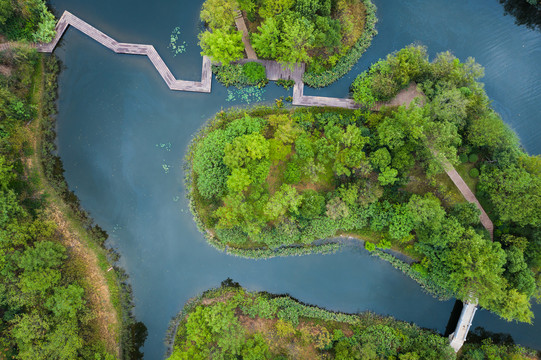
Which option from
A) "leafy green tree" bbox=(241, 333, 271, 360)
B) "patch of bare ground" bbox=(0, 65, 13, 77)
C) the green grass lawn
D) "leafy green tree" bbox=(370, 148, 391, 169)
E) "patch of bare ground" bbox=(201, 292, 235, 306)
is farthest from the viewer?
"patch of bare ground" bbox=(201, 292, 235, 306)

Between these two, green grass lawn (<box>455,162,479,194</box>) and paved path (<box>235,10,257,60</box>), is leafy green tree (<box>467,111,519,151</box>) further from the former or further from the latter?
paved path (<box>235,10,257,60</box>)

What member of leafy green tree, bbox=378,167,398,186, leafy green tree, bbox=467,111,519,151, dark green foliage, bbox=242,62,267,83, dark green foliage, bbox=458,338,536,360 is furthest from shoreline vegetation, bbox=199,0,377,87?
dark green foliage, bbox=458,338,536,360

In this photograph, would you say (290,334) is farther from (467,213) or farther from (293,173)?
(467,213)

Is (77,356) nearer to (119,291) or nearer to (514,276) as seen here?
(119,291)

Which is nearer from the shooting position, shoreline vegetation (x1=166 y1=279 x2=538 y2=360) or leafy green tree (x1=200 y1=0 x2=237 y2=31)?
leafy green tree (x1=200 y1=0 x2=237 y2=31)

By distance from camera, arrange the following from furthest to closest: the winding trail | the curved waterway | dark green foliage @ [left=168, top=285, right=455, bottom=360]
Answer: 1. the curved waterway
2. the winding trail
3. dark green foliage @ [left=168, top=285, right=455, bottom=360]

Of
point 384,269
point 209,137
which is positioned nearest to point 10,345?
point 209,137

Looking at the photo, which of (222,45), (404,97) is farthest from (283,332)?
(222,45)
